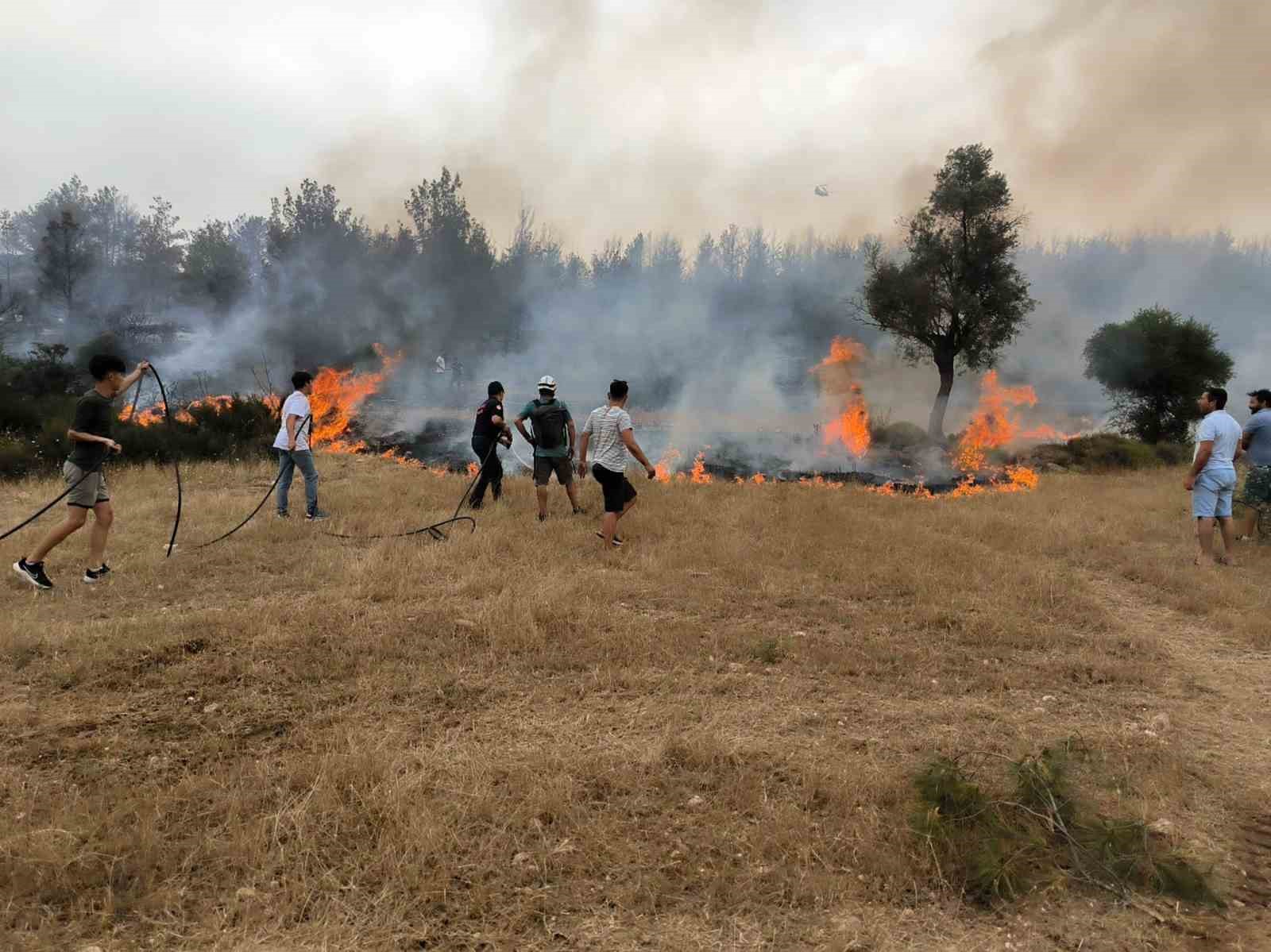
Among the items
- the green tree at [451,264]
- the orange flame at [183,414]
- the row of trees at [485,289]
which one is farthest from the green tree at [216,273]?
the orange flame at [183,414]

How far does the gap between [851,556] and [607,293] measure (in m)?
30.1

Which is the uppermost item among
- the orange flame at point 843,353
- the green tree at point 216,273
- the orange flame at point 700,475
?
the green tree at point 216,273

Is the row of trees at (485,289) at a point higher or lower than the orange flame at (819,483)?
higher

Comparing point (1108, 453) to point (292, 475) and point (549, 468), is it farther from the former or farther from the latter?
point (292, 475)

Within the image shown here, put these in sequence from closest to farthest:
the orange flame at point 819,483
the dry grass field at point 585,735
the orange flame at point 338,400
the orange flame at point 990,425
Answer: the dry grass field at point 585,735 → the orange flame at point 819,483 → the orange flame at point 338,400 → the orange flame at point 990,425

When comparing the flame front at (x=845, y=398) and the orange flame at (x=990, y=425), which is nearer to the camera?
the orange flame at (x=990, y=425)

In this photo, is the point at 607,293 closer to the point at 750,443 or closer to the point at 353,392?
the point at 353,392

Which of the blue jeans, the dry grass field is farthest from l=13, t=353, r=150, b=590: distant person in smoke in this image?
the blue jeans

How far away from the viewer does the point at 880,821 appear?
3.23 metres

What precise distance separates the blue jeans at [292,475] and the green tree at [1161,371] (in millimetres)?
23251

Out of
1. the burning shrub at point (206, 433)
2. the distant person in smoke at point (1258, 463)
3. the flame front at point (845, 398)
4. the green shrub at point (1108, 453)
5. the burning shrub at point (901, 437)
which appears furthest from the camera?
the burning shrub at point (901, 437)

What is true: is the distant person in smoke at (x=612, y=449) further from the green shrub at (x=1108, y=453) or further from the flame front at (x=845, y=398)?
the green shrub at (x=1108, y=453)

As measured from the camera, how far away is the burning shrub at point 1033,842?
2859mm

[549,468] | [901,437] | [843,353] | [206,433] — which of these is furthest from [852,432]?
[206,433]
